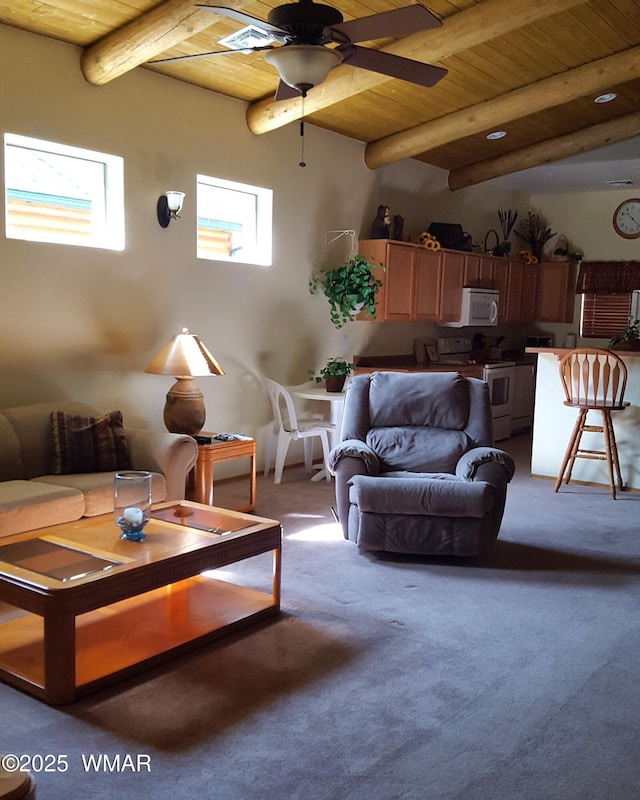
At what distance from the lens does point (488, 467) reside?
13.6 ft

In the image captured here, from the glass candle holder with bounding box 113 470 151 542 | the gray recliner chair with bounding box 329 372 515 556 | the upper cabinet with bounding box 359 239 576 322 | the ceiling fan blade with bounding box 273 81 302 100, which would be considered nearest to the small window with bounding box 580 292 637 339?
the upper cabinet with bounding box 359 239 576 322

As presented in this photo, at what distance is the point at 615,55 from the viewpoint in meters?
5.70

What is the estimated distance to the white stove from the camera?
8109mm

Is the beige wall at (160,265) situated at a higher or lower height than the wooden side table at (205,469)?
higher

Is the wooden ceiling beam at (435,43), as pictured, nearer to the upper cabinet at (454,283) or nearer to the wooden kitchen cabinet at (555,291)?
the upper cabinet at (454,283)

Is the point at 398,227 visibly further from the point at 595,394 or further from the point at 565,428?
the point at 595,394

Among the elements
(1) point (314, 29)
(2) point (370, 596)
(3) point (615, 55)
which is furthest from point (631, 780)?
(3) point (615, 55)

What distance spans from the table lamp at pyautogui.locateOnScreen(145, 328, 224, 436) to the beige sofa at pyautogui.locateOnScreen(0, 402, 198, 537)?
0.40 meters

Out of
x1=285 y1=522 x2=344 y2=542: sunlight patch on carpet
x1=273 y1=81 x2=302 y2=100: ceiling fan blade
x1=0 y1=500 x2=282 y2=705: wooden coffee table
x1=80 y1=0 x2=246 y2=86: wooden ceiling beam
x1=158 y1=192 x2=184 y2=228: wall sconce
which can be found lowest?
x1=285 y1=522 x2=344 y2=542: sunlight patch on carpet

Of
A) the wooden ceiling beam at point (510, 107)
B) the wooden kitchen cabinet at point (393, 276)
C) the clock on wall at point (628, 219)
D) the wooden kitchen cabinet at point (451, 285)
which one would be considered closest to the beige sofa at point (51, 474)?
the wooden kitchen cabinet at point (393, 276)

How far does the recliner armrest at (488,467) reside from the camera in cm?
412

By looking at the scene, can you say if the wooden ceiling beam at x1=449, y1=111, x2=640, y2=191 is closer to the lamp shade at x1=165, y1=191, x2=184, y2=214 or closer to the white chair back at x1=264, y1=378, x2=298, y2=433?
the white chair back at x1=264, y1=378, x2=298, y2=433

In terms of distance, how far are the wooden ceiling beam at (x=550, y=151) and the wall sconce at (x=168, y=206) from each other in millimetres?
3928

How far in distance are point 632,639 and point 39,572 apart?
2332 mm
